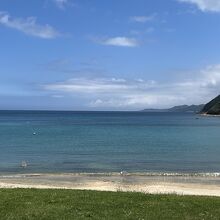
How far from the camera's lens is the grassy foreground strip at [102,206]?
54.7 ft

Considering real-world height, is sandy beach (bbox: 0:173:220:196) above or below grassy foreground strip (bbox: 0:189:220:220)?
below

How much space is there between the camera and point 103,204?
18281 mm

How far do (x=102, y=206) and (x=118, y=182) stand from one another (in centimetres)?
1896

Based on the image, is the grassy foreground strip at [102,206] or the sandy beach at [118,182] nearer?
the grassy foreground strip at [102,206]

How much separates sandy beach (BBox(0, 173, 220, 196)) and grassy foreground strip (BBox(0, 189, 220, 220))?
11.9 metres

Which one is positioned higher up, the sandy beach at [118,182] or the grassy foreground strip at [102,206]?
the grassy foreground strip at [102,206]

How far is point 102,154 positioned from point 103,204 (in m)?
44.9

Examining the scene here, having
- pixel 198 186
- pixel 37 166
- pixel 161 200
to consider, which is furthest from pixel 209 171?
pixel 161 200

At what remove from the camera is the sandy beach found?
3291 cm

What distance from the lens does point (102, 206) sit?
59.0 ft

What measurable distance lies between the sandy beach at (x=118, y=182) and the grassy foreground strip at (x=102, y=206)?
11866 millimetres

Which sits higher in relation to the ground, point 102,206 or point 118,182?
point 102,206

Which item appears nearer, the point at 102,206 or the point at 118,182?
the point at 102,206

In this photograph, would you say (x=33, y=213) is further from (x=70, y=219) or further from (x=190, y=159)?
(x=190, y=159)
